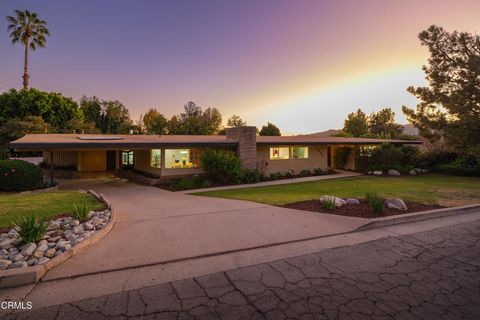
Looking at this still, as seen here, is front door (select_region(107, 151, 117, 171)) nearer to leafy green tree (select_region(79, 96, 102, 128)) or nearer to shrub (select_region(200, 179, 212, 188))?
shrub (select_region(200, 179, 212, 188))

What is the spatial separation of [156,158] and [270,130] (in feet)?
94.2

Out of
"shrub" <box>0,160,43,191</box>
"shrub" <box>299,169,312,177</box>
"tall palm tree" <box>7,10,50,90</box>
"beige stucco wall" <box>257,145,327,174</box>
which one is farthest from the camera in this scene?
"tall palm tree" <box>7,10,50,90</box>

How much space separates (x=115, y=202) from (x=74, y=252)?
17.2ft

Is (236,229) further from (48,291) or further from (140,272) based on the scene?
(48,291)

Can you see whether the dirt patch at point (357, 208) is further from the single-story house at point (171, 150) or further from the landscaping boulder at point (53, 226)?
the single-story house at point (171, 150)

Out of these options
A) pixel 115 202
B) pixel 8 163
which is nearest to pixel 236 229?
pixel 115 202

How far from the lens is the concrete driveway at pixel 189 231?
4457 mm

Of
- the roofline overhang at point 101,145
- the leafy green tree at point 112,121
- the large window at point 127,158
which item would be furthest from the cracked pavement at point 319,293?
the leafy green tree at point 112,121

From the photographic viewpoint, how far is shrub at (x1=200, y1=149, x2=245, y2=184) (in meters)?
14.3

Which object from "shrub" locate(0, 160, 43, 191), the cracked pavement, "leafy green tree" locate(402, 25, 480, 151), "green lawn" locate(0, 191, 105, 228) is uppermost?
"leafy green tree" locate(402, 25, 480, 151)

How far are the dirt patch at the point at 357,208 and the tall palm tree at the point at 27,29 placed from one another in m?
41.3

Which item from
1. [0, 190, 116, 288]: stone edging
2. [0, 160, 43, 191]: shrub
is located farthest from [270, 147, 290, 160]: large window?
[0, 190, 116, 288]: stone edging

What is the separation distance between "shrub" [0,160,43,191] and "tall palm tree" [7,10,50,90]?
31.5 m

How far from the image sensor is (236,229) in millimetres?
6156
